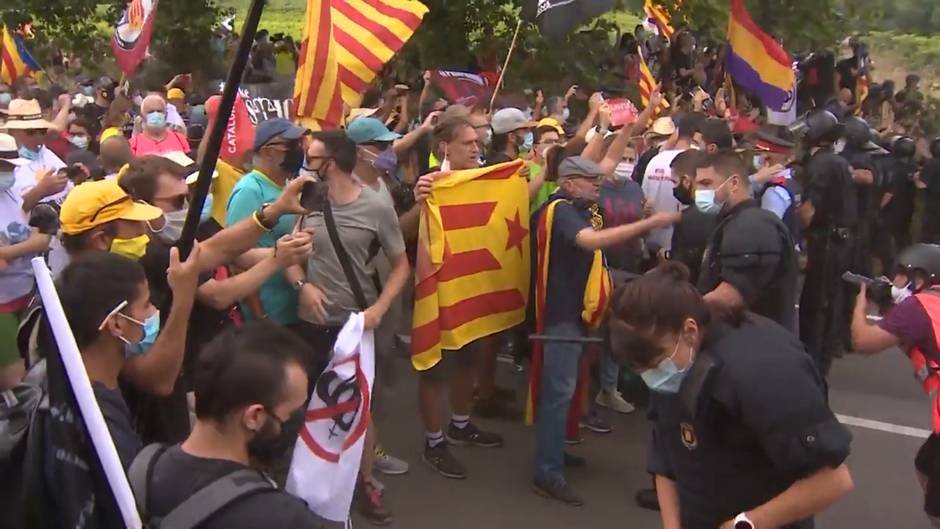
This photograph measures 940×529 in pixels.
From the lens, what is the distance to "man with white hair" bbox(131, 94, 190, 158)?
25.0 feet

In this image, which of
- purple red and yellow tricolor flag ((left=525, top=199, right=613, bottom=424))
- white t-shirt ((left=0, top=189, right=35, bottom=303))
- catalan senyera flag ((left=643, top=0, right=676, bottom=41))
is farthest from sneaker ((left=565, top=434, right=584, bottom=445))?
catalan senyera flag ((left=643, top=0, right=676, bottom=41))

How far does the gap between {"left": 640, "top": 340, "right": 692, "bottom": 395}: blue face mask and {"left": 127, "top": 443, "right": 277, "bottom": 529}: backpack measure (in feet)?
3.38

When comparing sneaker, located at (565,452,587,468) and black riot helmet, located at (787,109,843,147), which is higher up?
black riot helmet, located at (787,109,843,147)

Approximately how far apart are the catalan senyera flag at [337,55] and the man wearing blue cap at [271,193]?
382 mm

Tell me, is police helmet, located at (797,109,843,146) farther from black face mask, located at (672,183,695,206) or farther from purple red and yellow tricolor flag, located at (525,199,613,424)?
purple red and yellow tricolor flag, located at (525,199,613,424)

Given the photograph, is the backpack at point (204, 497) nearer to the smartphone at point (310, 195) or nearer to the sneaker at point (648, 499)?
the smartphone at point (310, 195)

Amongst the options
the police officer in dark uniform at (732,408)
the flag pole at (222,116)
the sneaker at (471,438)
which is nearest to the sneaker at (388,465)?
the sneaker at (471,438)

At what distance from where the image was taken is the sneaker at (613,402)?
668cm

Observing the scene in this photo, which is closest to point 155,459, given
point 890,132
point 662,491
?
point 662,491

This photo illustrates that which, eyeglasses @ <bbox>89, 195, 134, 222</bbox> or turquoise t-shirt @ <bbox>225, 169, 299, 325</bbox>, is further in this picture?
turquoise t-shirt @ <bbox>225, 169, 299, 325</bbox>

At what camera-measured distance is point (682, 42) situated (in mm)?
15047

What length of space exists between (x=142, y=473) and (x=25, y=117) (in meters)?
5.87

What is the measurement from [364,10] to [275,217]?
6.33 feet

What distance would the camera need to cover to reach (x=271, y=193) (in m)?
4.66
